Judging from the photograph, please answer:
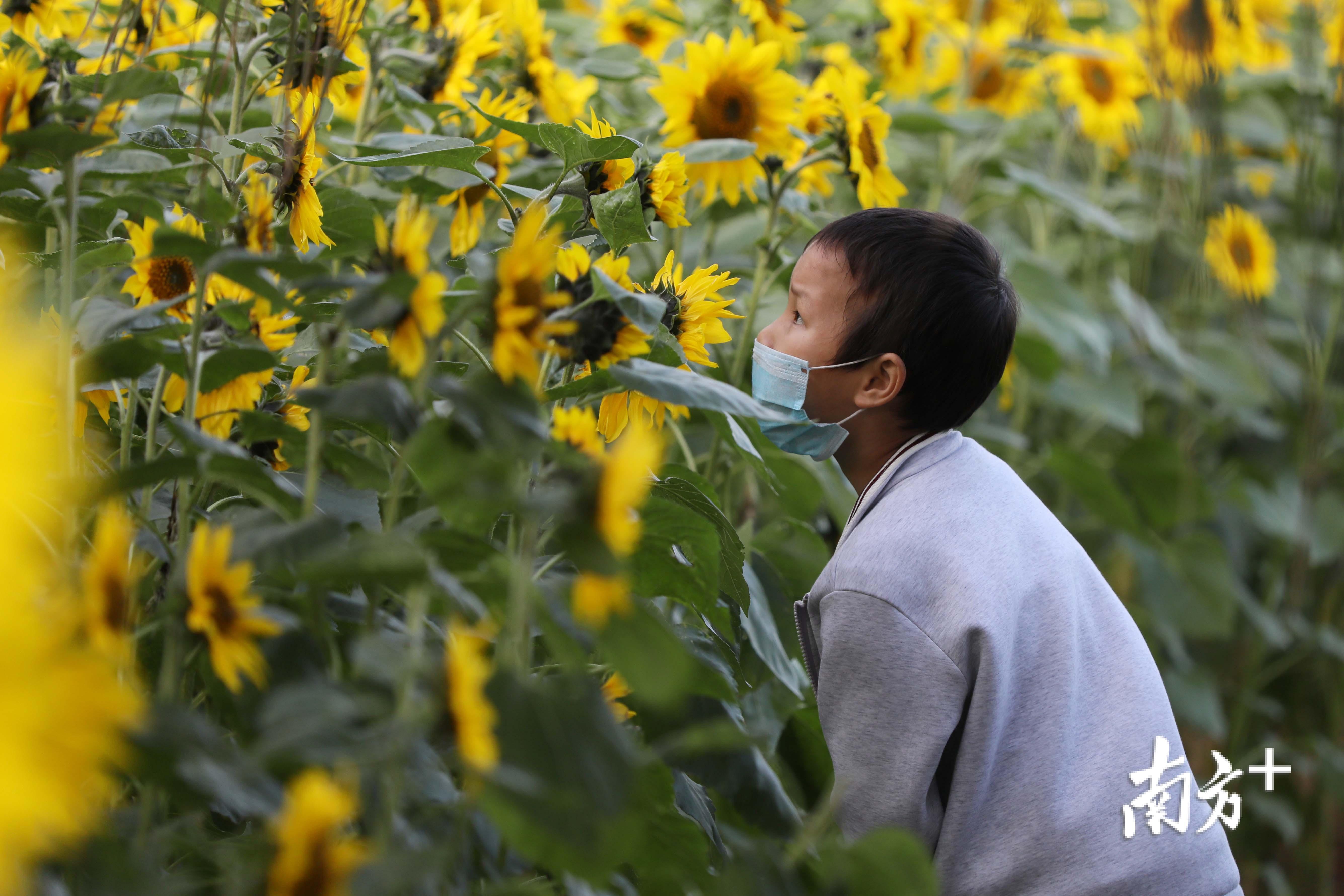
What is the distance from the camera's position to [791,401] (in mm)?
798

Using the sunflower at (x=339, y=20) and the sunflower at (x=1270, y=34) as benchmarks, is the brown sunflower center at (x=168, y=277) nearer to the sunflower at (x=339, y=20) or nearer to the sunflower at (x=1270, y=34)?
the sunflower at (x=339, y=20)

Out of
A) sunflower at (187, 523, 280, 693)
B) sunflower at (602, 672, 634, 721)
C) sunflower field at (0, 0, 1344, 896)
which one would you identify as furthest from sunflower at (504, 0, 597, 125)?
sunflower at (187, 523, 280, 693)

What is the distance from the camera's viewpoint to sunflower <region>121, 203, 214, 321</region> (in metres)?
0.54

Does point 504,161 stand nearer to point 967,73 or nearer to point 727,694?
point 727,694

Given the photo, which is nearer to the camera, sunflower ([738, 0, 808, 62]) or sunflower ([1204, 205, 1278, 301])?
sunflower ([738, 0, 808, 62])

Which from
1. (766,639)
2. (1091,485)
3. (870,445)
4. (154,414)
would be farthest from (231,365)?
(1091,485)

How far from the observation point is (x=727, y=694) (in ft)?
1.59

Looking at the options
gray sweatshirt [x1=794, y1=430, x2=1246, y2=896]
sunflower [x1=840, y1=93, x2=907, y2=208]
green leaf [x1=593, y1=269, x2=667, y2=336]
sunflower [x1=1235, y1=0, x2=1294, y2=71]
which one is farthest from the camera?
sunflower [x1=1235, y1=0, x2=1294, y2=71]

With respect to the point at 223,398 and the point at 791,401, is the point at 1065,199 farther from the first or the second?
the point at 223,398

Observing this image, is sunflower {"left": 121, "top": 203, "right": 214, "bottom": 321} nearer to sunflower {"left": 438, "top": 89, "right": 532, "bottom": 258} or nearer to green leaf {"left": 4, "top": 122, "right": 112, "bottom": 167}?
green leaf {"left": 4, "top": 122, "right": 112, "bottom": 167}

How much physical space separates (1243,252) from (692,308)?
5.03ft

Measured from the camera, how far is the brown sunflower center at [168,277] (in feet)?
1.92

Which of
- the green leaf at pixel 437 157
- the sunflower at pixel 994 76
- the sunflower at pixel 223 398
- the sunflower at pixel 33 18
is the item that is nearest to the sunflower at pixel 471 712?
the sunflower at pixel 223 398

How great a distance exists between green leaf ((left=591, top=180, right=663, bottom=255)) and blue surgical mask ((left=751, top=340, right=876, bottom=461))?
0.22 m
